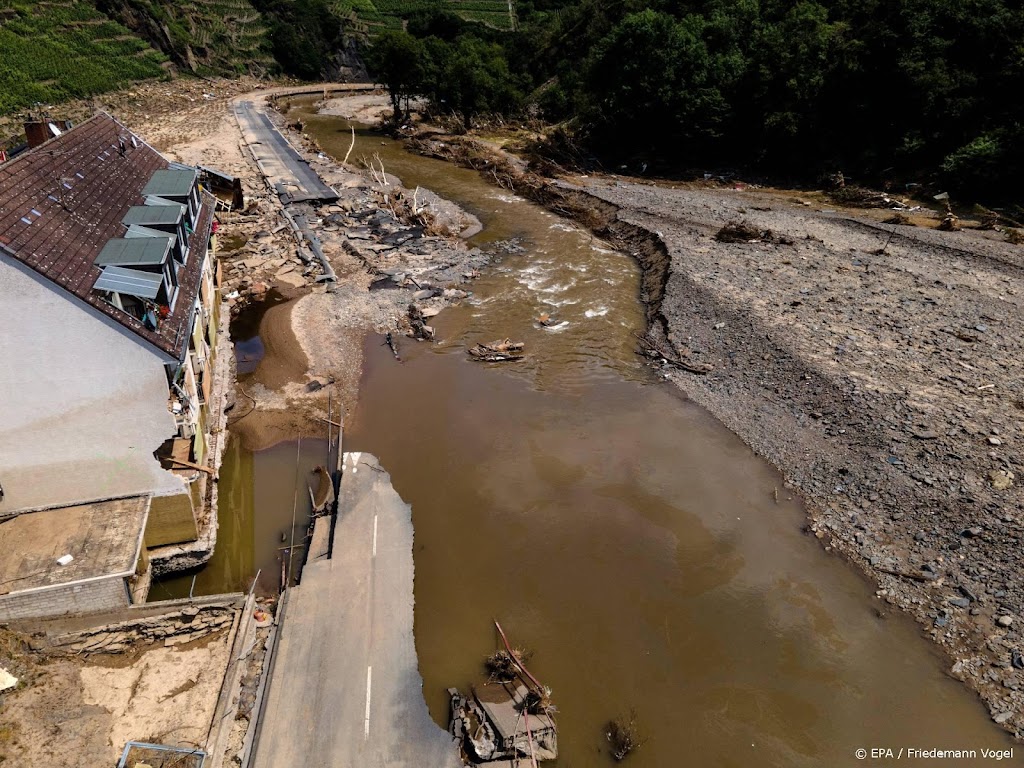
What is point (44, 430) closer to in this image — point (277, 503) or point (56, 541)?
point (56, 541)

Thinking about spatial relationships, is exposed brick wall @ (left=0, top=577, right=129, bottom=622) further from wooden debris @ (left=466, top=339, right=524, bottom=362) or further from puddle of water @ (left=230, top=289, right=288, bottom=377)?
wooden debris @ (left=466, top=339, right=524, bottom=362)

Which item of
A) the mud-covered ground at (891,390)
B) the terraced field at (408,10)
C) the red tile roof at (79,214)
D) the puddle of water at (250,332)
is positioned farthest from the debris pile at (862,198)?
the terraced field at (408,10)

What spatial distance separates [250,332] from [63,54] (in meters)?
56.8

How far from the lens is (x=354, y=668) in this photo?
13117 millimetres

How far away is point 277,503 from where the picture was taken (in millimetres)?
18594

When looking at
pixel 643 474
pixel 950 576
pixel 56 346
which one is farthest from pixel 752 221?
pixel 56 346

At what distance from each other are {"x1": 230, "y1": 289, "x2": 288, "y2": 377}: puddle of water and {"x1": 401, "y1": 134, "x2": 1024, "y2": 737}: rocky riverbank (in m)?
17.9

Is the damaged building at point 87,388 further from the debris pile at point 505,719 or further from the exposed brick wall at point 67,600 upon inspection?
the debris pile at point 505,719

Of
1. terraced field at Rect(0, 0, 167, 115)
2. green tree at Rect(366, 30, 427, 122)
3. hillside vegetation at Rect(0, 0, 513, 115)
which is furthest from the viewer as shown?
green tree at Rect(366, 30, 427, 122)

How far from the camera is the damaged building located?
40.6ft

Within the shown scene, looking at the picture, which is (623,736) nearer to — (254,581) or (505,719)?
(505,719)

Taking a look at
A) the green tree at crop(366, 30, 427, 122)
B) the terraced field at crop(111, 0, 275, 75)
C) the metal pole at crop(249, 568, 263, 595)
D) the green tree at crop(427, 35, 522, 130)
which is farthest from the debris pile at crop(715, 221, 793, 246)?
the terraced field at crop(111, 0, 275, 75)

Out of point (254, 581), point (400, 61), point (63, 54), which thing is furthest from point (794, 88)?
point (63, 54)

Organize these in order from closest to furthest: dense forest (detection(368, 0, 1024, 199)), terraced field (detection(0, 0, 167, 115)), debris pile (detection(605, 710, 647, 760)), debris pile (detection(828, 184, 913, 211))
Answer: debris pile (detection(605, 710, 647, 760)), dense forest (detection(368, 0, 1024, 199)), debris pile (detection(828, 184, 913, 211)), terraced field (detection(0, 0, 167, 115))
